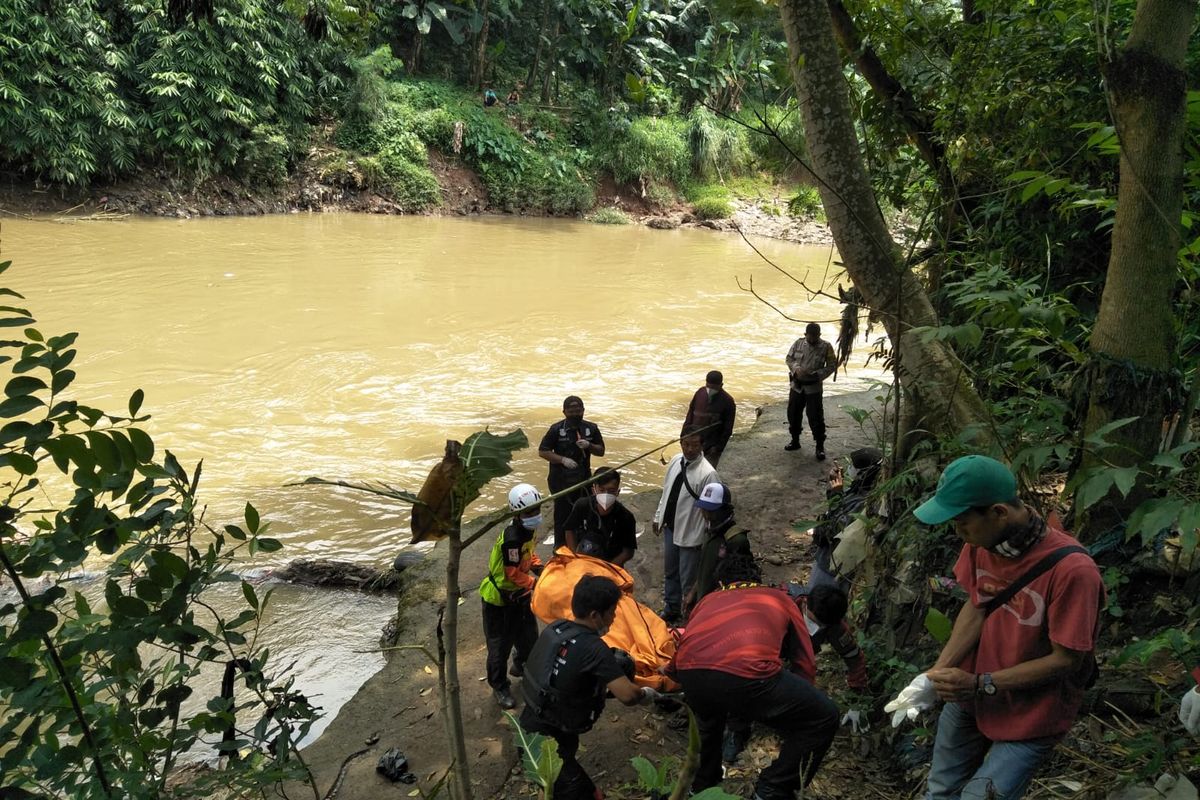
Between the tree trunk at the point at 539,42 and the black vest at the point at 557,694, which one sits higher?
the tree trunk at the point at 539,42

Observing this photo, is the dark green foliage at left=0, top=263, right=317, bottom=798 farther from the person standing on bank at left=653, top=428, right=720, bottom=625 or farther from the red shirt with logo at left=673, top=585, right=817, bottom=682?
the person standing on bank at left=653, top=428, right=720, bottom=625

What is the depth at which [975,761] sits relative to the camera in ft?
8.34

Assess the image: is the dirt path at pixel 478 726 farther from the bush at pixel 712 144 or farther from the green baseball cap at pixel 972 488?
the bush at pixel 712 144

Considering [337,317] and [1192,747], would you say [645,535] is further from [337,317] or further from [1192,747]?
[337,317]

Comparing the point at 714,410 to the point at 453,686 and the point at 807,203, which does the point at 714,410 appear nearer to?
the point at 807,203

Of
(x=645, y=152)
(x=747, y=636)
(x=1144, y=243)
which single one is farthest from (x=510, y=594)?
(x=645, y=152)

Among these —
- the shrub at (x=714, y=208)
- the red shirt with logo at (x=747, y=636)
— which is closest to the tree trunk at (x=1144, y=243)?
the red shirt with logo at (x=747, y=636)

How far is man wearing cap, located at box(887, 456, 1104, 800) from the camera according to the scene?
2188mm

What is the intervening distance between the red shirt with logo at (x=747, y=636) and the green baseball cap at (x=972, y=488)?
40.5 inches

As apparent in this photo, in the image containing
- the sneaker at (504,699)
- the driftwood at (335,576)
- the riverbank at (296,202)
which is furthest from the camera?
the riverbank at (296,202)

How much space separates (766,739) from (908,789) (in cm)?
95

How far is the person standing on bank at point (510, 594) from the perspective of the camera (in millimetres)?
4461

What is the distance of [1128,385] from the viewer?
9.53ft

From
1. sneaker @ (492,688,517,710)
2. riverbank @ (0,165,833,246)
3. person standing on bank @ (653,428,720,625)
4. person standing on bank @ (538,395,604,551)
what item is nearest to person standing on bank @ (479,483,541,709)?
sneaker @ (492,688,517,710)
